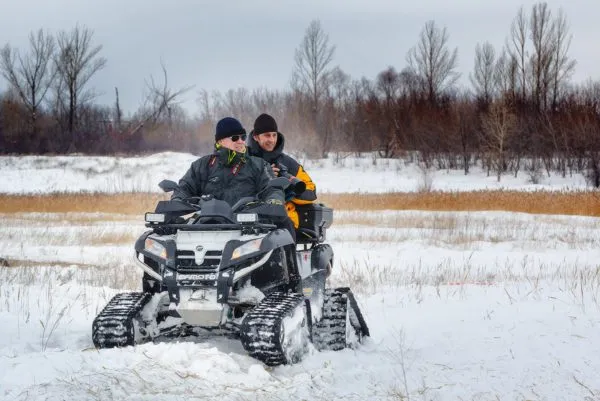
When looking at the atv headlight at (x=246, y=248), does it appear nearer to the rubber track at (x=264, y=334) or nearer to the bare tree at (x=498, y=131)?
the rubber track at (x=264, y=334)

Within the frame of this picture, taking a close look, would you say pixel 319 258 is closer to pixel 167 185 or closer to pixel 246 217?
pixel 246 217

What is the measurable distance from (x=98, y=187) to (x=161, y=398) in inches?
1298

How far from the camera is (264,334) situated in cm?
476

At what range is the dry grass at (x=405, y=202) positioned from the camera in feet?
76.3

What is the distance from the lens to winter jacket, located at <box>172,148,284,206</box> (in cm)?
612

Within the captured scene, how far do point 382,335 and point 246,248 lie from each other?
2.29 m

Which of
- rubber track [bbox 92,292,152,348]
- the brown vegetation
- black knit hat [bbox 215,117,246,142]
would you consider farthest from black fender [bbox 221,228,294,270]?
the brown vegetation

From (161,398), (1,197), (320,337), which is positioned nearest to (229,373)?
(161,398)

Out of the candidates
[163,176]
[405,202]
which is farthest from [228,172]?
[163,176]

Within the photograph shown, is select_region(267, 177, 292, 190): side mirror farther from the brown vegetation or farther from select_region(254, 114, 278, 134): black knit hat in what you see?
the brown vegetation

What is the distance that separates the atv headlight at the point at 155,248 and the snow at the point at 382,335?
2.34 ft

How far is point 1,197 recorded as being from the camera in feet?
94.6

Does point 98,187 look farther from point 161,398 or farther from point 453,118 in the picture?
point 161,398

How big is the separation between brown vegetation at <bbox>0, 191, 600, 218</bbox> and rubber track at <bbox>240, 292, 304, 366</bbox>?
1974cm
